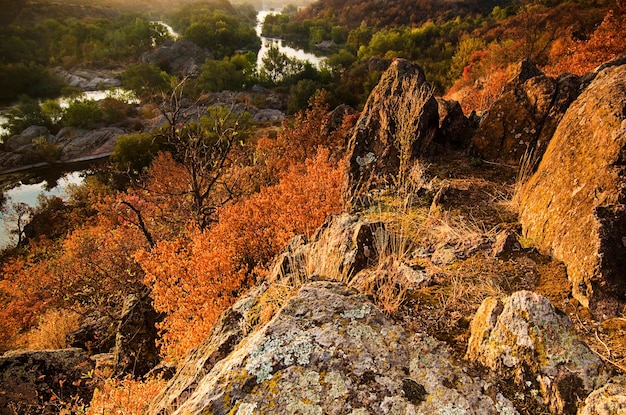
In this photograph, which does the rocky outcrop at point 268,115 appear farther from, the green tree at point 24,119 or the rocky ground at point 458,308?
the rocky ground at point 458,308

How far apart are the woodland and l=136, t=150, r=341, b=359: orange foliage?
0.17 feet

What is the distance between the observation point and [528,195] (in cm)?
475

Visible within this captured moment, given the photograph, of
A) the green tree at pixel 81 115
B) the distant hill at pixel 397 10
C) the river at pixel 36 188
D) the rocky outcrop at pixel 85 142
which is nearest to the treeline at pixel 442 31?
the distant hill at pixel 397 10

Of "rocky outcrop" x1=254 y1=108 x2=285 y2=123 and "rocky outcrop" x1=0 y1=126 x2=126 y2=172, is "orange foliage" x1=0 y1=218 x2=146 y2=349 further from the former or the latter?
"rocky outcrop" x1=254 y1=108 x2=285 y2=123

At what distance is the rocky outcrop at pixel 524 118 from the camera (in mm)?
6379

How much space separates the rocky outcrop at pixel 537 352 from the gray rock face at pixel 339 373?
0.24 meters

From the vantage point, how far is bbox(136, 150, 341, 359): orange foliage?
29.1 feet

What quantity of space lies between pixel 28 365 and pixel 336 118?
2087 cm

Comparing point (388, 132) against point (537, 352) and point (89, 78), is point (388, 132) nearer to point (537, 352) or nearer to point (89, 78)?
point (537, 352)

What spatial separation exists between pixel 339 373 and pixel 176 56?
95.3m

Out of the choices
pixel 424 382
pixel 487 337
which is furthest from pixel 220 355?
pixel 487 337

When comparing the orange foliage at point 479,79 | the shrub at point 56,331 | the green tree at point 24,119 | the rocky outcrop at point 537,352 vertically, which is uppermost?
the orange foliage at point 479,79

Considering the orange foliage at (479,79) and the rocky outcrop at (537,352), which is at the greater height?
the orange foliage at (479,79)

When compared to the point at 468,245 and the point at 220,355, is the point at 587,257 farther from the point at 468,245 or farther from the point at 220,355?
the point at 220,355
